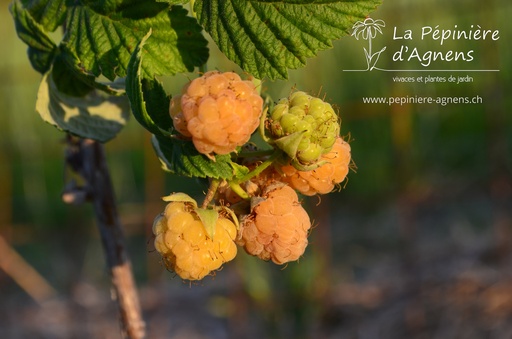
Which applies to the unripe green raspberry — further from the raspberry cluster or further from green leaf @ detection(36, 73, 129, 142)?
green leaf @ detection(36, 73, 129, 142)

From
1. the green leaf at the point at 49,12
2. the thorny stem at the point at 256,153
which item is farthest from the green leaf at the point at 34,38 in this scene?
the thorny stem at the point at 256,153

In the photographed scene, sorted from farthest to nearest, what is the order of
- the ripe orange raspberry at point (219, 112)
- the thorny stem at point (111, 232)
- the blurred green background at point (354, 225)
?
the blurred green background at point (354, 225)
the thorny stem at point (111, 232)
the ripe orange raspberry at point (219, 112)

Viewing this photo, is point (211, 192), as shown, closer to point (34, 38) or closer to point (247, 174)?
point (247, 174)

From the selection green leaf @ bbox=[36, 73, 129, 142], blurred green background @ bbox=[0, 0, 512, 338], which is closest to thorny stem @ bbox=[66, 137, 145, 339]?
green leaf @ bbox=[36, 73, 129, 142]

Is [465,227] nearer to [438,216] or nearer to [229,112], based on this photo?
[438,216]

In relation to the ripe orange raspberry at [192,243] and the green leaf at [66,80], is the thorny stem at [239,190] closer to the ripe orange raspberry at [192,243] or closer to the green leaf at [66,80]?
the ripe orange raspberry at [192,243]
